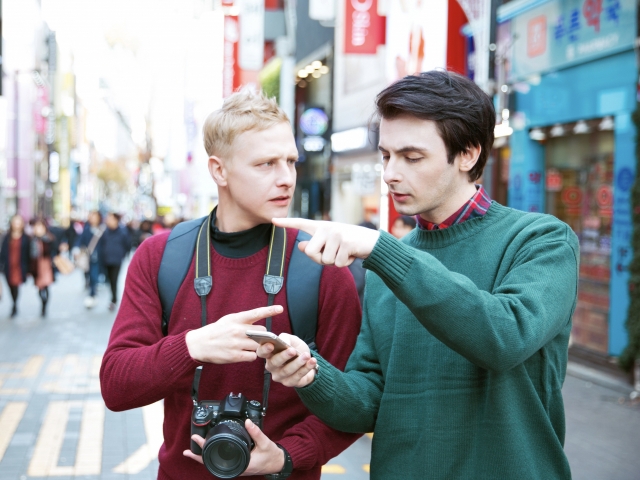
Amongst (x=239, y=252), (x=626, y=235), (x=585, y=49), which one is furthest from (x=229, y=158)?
(x=585, y=49)

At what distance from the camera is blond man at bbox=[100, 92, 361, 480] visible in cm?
226

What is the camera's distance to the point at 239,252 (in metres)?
2.40

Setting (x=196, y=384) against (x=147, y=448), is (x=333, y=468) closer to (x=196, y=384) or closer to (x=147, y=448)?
(x=147, y=448)

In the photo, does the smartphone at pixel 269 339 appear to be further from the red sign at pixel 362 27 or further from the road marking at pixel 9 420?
the red sign at pixel 362 27

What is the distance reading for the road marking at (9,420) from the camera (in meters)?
6.38

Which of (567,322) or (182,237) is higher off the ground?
(182,237)

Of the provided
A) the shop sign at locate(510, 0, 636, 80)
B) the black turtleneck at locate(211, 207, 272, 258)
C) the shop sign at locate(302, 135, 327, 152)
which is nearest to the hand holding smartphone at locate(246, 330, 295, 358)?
the black turtleneck at locate(211, 207, 272, 258)

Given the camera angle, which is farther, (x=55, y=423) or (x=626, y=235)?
(x=626, y=235)

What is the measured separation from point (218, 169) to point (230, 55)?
2758 centimetres

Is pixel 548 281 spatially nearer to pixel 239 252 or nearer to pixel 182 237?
pixel 239 252

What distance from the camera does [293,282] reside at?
2326 mm

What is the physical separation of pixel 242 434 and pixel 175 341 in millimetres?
305

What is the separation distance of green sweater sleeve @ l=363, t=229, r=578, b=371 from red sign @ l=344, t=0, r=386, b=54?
14.9 metres

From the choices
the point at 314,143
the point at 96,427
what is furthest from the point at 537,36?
the point at 314,143
